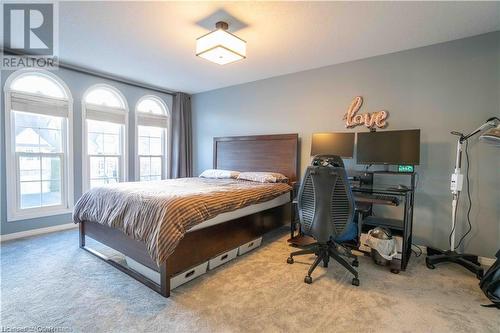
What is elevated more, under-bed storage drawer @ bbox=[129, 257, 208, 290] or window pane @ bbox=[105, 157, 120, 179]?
window pane @ bbox=[105, 157, 120, 179]

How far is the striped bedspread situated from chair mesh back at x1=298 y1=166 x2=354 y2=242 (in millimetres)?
834

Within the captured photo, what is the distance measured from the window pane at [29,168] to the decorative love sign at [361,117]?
4.47 m

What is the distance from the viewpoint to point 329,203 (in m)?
2.21

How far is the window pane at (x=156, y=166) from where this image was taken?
16.4 ft

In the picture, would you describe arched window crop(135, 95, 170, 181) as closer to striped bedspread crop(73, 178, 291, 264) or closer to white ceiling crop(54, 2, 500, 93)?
white ceiling crop(54, 2, 500, 93)

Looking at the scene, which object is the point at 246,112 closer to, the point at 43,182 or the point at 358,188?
the point at 358,188

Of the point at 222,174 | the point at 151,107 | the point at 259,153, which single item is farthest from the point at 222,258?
the point at 151,107

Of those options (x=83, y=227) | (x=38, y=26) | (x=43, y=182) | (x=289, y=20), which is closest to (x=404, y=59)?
(x=289, y=20)

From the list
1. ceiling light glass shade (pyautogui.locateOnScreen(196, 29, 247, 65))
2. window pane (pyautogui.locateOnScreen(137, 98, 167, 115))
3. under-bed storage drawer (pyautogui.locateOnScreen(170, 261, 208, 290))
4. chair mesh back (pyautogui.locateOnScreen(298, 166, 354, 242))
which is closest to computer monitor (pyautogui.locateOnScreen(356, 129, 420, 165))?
chair mesh back (pyautogui.locateOnScreen(298, 166, 354, 242))

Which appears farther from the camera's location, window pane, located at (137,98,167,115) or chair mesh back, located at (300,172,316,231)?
window pane, located at (137,98,167,115)

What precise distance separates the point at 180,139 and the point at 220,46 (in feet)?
9.98

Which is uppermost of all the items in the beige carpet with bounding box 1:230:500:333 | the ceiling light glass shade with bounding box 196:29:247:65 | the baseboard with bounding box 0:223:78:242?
the ceiling light glass shade with bounding box 196:29:247:65

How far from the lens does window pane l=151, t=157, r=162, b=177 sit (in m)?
4.99

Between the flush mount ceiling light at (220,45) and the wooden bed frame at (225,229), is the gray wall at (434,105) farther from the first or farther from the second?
the flush mount ceiling light at (220,45)
